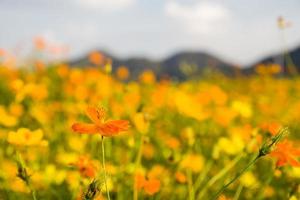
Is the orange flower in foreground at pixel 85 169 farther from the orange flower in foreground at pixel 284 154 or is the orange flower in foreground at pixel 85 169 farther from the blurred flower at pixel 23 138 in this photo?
the orange flower in foreground at pixel 284 154

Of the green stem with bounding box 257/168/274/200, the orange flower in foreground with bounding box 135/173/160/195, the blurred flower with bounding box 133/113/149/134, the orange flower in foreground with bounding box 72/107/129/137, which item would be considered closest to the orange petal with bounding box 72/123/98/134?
the orange flower in foreground with bounding box 72/107/129/137

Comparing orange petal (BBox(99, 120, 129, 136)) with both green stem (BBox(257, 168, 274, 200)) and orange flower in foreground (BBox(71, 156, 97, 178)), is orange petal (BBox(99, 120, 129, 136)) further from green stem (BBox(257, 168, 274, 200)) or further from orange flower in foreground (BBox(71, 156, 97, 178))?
green stem (BBox(257, 168, 274, 200))

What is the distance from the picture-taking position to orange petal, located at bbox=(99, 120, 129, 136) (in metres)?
0.84

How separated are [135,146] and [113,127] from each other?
1.50 m

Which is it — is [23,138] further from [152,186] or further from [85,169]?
[152,186]

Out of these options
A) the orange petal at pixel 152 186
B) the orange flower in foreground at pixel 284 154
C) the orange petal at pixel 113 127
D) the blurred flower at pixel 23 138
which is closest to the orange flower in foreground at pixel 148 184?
the orange petal at pixel 152 186

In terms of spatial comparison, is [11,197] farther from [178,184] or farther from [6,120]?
[178,184]

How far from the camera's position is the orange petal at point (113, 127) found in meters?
0.84

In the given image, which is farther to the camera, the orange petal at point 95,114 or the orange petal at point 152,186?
the orange petal at point 152,186

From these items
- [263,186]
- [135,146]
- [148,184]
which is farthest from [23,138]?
[135,146]

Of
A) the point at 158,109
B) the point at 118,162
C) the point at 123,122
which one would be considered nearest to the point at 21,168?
the point at 123,122

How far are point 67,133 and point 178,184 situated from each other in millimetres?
785

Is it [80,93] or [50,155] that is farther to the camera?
[80,93]

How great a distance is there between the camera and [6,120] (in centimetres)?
237
